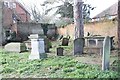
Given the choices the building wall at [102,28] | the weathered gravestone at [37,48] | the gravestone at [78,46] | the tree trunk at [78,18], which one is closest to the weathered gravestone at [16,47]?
the weathered gravestone at [37,48]

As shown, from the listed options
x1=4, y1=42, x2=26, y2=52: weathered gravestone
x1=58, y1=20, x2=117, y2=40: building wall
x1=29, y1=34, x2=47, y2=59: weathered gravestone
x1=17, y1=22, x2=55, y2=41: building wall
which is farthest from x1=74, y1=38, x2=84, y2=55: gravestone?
x1=17, y1=22, x2=55, y2=41: building wall

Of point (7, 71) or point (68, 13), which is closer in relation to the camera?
point (7, 71)

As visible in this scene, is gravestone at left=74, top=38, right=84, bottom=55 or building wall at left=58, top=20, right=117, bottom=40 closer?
gravestone at left=74, top=38, right=84, bottom=55

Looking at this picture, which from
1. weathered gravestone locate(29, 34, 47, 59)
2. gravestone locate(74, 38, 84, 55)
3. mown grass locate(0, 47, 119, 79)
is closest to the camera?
mown grass locate(0, 47, 119, 79)

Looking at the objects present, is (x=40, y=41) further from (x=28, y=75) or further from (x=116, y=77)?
(x=116, y=77)

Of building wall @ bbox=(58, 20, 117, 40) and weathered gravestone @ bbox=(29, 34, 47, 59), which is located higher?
building wall @ bbox=(58, 20, 117, 40)

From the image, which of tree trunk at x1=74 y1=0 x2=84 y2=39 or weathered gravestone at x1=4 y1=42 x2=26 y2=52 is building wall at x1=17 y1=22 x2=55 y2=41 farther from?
weathered gravestone at x1=4 y1=42 x2=26 y2=52

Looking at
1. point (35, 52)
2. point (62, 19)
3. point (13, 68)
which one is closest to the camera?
point (13, 68)

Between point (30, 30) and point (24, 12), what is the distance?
48.7 inches

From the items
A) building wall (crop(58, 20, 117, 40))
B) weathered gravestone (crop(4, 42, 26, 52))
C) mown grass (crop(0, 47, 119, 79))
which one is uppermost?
building wall (crop(58, 20, 117, 40))

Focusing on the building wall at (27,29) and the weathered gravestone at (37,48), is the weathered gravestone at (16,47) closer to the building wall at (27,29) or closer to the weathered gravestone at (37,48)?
the weathered gravestone at (37,48)

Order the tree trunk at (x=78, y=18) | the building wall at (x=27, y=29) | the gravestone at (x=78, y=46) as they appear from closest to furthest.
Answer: the gravestone at (x=78, y=46), the tree trunk at (x=78, y=18), the building wall at (x=27, y=29)

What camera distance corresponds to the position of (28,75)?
13.8 ft

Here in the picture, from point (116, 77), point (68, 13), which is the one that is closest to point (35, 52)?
point (116, 77)
